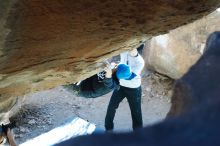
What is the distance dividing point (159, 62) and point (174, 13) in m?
4.14

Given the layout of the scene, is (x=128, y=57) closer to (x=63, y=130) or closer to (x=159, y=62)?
(x=63, y=130)

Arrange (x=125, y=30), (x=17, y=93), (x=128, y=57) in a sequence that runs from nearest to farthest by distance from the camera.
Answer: (x=125, y=30)
(x=17, y=93)
(x=128, y=57)

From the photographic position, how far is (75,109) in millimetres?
5613

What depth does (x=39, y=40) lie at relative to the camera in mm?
1459

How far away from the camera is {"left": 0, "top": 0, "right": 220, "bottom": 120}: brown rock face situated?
1.32 m

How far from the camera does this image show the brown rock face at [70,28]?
1319mm

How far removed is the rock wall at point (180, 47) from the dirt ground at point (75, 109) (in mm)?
251

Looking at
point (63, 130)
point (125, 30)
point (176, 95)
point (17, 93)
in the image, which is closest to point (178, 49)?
point (63, 130)

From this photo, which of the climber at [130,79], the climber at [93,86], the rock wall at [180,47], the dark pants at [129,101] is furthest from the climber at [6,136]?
Answer: the rock wall at [180,47]

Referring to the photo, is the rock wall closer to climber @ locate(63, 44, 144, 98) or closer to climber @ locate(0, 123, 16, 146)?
climber @ locate(63, 44, 144, 98)

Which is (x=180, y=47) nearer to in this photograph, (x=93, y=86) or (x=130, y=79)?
→ (x=130, y=79)

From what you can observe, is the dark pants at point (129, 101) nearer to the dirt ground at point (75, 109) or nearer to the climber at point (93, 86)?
the dirt ground at point (75, 109)

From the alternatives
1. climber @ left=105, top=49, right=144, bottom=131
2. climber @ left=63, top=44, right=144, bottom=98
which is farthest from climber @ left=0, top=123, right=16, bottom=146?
climber @ left=105, top=49, right=144, bottom=131

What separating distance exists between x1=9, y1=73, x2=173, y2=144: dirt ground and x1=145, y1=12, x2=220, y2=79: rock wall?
25 centimetres
